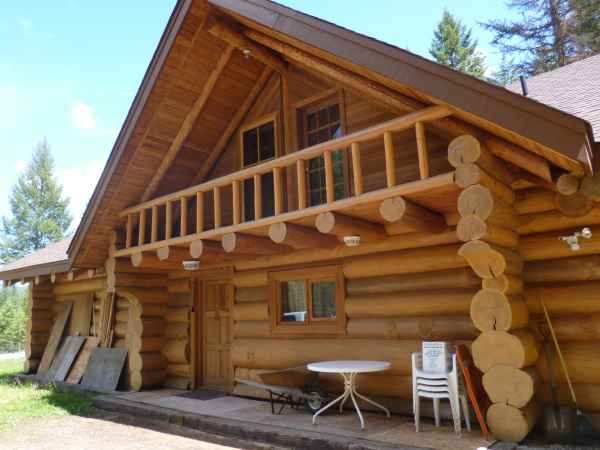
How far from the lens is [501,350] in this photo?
4.91m

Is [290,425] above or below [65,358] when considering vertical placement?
below

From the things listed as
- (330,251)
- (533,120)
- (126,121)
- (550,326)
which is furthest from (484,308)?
(126,121)

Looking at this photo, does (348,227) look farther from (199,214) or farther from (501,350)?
(199,214)

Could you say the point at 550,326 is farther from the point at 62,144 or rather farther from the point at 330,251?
the point at 62,144

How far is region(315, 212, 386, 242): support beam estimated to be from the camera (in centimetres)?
605

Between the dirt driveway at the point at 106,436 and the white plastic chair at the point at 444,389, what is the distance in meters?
1.97

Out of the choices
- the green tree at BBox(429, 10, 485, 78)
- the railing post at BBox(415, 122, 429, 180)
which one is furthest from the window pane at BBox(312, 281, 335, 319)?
the green tree at BBox(429, 10, 485, 78)

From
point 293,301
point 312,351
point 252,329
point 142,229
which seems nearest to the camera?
point 312,351

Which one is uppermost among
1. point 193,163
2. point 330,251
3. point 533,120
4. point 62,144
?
point 62,144

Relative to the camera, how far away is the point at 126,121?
877cm

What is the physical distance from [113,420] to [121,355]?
2387 millimetres

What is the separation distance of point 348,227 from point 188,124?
178 inches

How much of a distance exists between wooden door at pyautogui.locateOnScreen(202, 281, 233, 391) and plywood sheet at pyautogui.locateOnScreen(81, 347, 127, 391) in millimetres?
1887

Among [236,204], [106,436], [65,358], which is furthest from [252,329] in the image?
[65,358]
